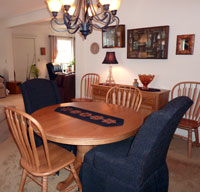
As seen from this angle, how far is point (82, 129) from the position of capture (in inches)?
65.5

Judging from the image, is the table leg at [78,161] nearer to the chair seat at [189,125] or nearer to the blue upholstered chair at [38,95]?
the blue upholstered chair at [38,95]

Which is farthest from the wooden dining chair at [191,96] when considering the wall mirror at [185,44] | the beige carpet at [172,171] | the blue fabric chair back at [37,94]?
the blue fabric chair back at [37,94]

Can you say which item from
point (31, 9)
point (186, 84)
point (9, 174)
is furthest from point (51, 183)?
point (31, 9)

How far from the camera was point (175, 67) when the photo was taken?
3.22 metres

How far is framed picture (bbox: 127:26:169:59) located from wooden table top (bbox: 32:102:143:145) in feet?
5.20

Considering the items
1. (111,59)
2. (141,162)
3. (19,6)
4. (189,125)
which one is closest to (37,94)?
(141,162)

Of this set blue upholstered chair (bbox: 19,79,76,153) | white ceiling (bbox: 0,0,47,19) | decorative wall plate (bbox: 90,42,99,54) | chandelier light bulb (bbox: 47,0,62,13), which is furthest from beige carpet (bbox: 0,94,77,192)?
white ceiling (bbox: 0,0,47,19)

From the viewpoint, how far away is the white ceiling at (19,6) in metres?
4.59

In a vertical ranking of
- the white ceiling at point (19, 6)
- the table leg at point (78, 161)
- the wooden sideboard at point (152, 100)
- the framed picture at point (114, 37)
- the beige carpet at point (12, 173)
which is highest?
the white ceiling at point (19, 6)

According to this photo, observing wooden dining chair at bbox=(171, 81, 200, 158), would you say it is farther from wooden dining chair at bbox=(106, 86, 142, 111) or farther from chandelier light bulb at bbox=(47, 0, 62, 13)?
chandelier light bulb at bbox=(47, 0, 62, 13)

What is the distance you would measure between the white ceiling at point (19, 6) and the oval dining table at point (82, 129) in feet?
11.3

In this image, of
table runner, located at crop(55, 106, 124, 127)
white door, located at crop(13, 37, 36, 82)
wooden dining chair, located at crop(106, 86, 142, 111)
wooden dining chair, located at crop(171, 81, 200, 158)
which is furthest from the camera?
white door, located at crop(13, 37, 36, 82)

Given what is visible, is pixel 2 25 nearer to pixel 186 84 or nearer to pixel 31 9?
pixel 31 9

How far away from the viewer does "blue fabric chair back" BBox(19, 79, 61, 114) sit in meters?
2.36
